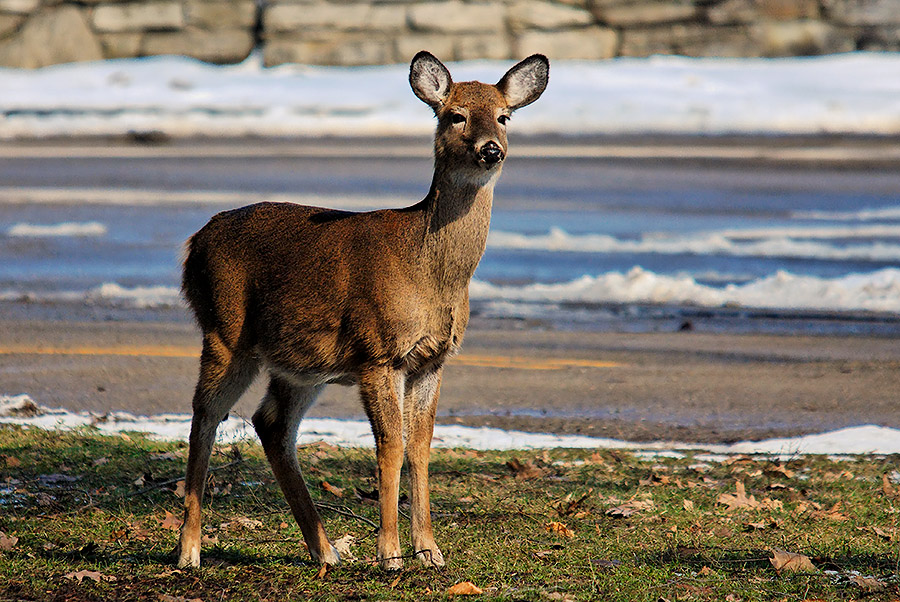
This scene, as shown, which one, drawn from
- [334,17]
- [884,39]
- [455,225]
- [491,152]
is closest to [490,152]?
[491,152]

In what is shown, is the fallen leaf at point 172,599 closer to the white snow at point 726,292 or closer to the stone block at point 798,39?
the white snow at point 726,292

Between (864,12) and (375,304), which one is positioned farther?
(864,12)

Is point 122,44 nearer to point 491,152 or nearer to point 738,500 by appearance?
point 738,500

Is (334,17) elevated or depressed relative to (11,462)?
elevated

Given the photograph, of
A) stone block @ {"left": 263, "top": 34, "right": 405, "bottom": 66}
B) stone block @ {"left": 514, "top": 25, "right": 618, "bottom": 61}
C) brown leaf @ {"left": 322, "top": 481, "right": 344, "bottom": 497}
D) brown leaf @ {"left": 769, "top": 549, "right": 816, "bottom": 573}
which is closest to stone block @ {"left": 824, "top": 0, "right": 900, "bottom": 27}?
stone block @ {"left": 514, "top": 25, "right": 618, "bottom": 61}

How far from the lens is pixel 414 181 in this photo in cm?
1983

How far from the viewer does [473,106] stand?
18.2 feet

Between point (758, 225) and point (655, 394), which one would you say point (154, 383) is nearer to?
point (655, 394)

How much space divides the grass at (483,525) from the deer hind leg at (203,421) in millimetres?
126

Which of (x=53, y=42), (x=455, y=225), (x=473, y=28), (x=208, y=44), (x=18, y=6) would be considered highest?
(x=473, y=28)

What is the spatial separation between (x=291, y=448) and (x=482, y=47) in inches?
782

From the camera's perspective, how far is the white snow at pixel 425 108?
23.6m

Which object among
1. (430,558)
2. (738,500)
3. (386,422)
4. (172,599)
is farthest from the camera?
(738,500)

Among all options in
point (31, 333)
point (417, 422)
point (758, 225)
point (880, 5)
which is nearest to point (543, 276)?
point (758, 225)
